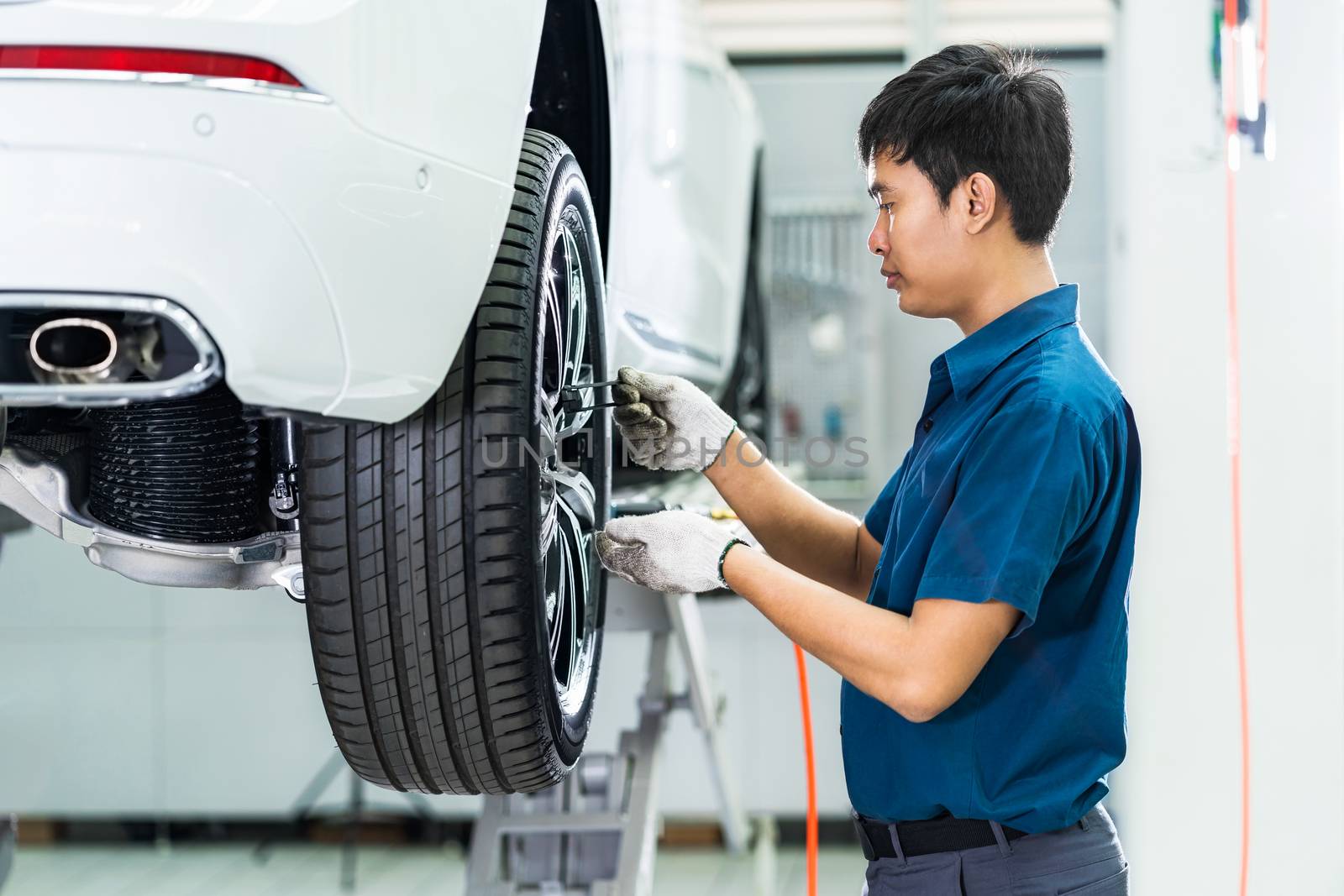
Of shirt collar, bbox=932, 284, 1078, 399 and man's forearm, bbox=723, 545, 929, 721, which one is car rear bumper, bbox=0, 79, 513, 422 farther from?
shirt collar, bbox=932, 284, 1078, 399

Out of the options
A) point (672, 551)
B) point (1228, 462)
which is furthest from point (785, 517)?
point (1228, 462)

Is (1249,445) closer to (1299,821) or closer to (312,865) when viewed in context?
(1299,821)

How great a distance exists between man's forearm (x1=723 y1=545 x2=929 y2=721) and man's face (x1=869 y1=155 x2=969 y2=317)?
0.33 meters

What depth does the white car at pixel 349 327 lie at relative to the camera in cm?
84

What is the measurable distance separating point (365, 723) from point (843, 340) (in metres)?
3.27

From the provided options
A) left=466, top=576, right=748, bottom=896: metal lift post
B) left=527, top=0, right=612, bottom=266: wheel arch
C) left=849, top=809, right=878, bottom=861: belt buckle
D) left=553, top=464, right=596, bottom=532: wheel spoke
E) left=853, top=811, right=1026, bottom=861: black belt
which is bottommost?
left=466, top=576, right=748, bottom=896: metal lift post

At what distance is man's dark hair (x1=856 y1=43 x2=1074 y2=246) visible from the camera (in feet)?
3.99

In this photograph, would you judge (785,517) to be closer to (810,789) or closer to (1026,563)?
(810,789)

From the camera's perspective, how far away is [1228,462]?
2445mm

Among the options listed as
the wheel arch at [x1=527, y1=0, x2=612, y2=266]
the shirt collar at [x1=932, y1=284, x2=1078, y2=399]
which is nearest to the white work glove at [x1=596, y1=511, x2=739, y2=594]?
the shirt collar at [x1=932, y1=284, x2=1078, y2=399]

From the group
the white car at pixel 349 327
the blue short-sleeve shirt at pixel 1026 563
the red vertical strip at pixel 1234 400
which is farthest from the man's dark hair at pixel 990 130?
the red vertical strip at pixel 1234 400

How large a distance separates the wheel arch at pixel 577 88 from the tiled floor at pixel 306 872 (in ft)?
9.04

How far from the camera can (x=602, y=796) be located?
2287 mm

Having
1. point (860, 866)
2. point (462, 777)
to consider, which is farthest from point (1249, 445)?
point (860, 866)
